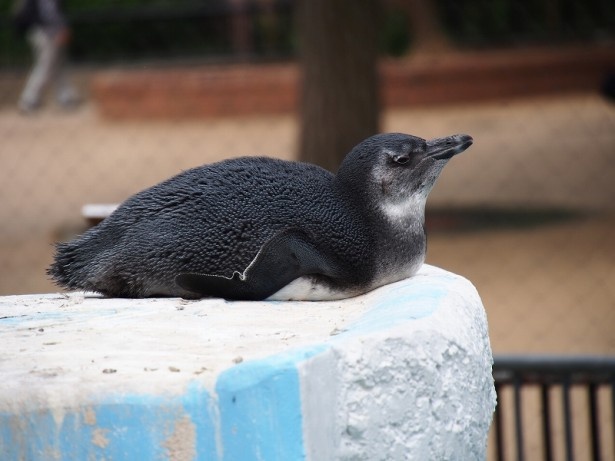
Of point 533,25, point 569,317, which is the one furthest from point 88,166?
point 533,25

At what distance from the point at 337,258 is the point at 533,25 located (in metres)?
13.9

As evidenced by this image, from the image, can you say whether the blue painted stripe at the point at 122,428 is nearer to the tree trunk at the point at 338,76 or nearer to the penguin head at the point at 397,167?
the penguin head at the point at 397,167

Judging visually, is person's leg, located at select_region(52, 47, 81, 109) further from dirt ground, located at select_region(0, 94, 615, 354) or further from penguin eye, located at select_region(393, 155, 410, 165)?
penguin eye, located at select_region(393, 155, 410, 165)

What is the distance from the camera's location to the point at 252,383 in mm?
1977

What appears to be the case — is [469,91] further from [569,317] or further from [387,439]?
[387,439]

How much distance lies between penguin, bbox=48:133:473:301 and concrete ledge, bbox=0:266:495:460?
0.49 feet

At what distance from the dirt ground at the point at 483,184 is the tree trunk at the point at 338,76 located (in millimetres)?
1063

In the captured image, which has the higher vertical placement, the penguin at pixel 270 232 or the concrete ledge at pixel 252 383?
the penguin at pixel 270 232

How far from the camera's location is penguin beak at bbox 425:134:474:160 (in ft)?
9.19

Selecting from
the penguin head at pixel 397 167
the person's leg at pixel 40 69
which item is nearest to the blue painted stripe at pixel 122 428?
the penguin head at pixel 397 167

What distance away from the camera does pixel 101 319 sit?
8.19 ft

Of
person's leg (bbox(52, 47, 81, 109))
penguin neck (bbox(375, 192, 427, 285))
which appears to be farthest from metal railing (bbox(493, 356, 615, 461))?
person's leg (bbox(52, 47, 81, 109))

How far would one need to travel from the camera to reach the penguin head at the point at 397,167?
2781 millimetres

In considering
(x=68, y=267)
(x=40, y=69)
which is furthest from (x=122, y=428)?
(x=40, y=69)
